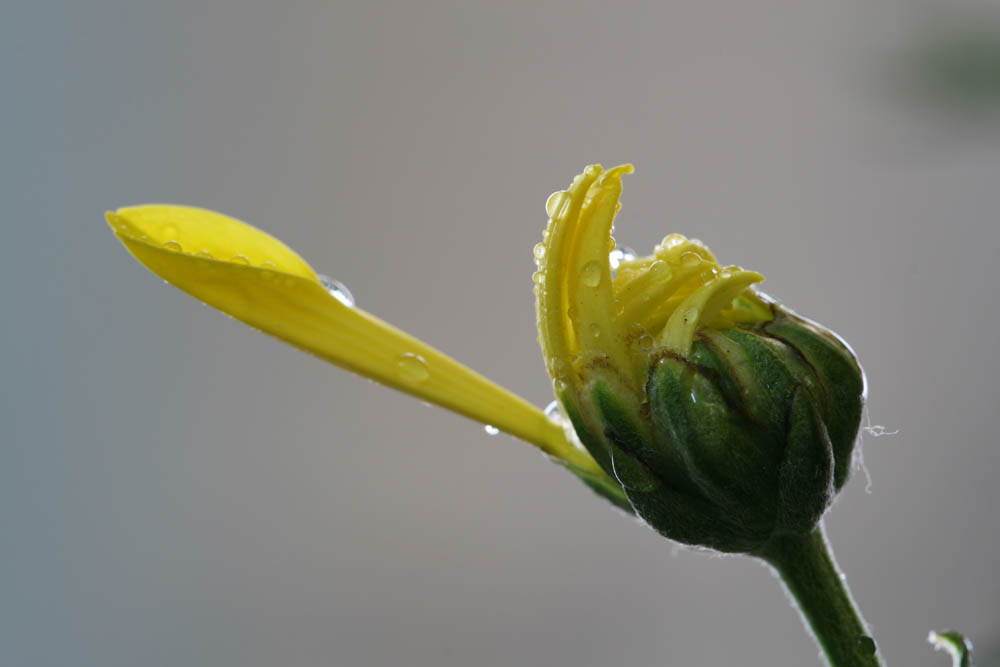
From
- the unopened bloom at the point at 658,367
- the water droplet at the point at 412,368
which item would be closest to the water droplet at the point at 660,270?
the unopened bloom at the point at 658,367

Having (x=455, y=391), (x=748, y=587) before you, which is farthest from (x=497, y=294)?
(x=455, y=391)

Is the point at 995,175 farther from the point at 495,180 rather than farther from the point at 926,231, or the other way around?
the point at 495,180

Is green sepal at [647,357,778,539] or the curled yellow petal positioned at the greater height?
the curled yellow petal

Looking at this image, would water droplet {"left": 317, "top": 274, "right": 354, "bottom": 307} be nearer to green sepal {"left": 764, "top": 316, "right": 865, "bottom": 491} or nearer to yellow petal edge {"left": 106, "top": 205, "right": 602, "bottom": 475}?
yellow petal edge {"left": 106, "top": 205, "right": 602, "bottom": 475}

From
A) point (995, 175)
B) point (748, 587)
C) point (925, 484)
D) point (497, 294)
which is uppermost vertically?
point (995, 175)

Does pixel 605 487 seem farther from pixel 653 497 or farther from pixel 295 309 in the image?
pixel 295 309

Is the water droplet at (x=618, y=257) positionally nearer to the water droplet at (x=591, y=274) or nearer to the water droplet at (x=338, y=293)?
the water droplet at (x=591, y=274)

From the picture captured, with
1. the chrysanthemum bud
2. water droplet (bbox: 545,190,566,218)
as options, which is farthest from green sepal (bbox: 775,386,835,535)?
water droplet (bbox: 545,190,566,218)
